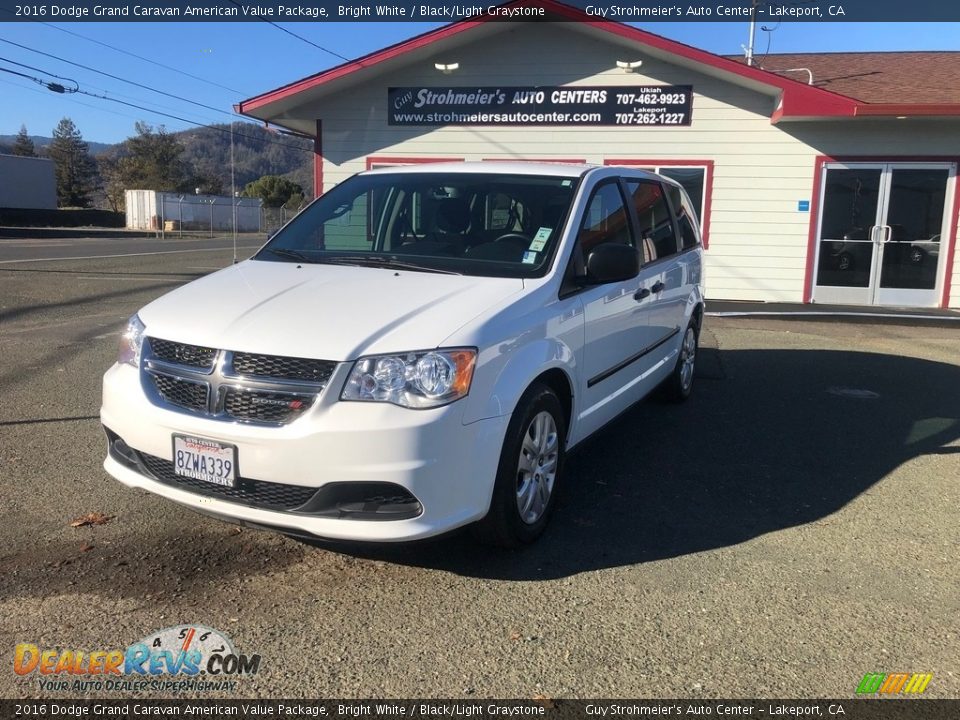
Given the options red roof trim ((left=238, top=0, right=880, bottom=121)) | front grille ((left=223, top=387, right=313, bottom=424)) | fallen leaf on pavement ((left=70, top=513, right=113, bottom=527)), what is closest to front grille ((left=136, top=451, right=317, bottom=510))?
front grille ((left=223, top=387, right=313, bottom=424))

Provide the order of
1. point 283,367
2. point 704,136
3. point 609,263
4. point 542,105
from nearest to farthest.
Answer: point 283,367, point 609,263, point 704,136, point 542,105

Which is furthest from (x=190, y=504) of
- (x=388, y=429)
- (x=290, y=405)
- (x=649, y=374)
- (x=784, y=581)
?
(x=649, y=374)

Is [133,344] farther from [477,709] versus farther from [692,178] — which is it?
[692,178]

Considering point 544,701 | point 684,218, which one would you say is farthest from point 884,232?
point 544,701

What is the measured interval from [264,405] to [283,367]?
0.55 ft

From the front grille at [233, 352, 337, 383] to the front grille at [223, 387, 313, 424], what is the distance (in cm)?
8

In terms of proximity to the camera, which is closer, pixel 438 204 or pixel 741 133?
pixel 438 204

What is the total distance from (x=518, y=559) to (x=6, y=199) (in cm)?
5693

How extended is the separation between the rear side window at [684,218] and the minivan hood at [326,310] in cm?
305

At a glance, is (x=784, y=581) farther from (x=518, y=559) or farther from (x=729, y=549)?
(x=518, y=559)

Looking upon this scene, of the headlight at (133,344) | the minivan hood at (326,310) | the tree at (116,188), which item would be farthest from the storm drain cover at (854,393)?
the tree at (116,188)

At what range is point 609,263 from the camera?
13.5 ft

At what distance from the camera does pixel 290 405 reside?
10.3ft

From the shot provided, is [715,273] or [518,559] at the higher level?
[715,273]
